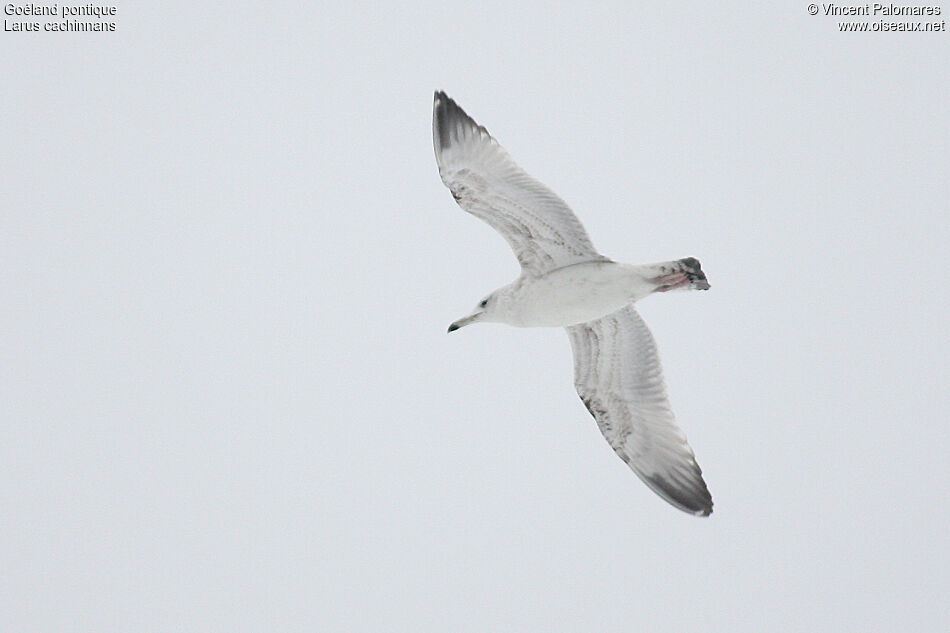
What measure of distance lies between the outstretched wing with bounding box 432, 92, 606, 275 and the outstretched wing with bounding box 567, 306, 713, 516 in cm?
118

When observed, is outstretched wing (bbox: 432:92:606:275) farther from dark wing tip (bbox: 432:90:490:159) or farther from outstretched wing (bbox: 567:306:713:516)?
outstretched wing (bbox: 567:306:713:516)

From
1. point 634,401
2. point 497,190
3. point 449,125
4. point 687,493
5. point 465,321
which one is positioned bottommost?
point 687,493

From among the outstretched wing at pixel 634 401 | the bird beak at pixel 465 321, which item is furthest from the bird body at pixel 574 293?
the outstretched wing at pixel 634 401

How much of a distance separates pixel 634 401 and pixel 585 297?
1.64m

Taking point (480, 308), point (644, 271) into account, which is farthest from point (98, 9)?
point (644, 271)

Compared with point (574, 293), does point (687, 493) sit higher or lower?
lower

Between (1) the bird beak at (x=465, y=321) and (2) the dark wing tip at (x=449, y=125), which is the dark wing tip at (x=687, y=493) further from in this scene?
(2) the dark wing tip at (x=449, y=125)

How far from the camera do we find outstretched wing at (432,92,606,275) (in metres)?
10.5

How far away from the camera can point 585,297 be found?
10.9 metres

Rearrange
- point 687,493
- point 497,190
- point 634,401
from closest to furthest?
point 497,190
point 687,493
point 634,401

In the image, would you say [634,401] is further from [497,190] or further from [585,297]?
[497,190]

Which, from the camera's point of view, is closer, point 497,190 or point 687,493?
point 497,190

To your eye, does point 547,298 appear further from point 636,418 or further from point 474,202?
point 636,418

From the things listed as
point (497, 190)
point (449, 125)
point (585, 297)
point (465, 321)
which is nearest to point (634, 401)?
point (585, 297)
